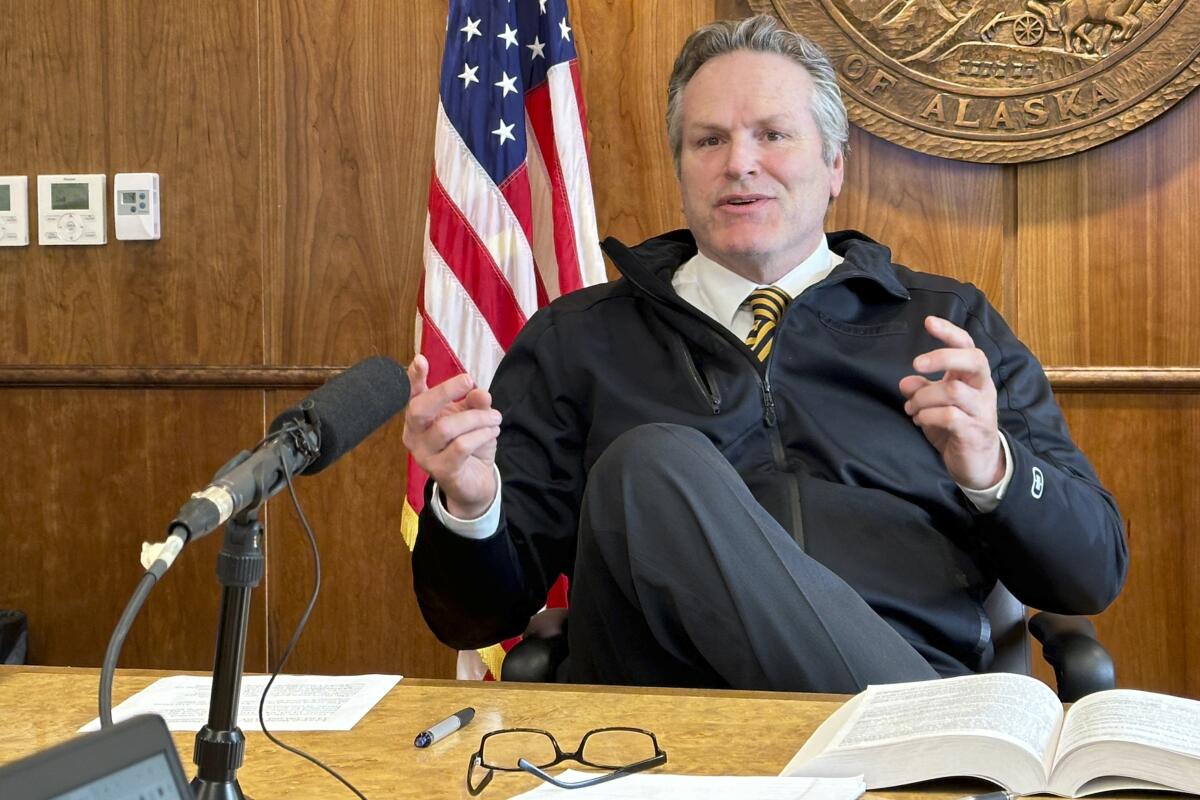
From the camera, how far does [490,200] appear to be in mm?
2574

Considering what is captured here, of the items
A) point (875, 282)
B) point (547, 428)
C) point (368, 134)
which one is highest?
point (368, 134)

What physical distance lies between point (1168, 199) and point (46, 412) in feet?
8.03

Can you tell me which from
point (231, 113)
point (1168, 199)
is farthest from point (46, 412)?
point (1168, 199)

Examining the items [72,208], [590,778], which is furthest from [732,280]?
[72,208]

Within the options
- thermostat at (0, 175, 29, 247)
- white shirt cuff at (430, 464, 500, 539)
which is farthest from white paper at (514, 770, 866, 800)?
thermostat at (0, 175, 29, 247)

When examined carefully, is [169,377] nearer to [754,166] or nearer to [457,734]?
[754,166]

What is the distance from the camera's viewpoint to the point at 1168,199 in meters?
2.60

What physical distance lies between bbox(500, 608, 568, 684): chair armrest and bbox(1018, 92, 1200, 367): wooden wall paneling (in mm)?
1449

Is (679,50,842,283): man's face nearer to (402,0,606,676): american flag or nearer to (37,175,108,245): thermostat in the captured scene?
(402,0,606,676): american flag

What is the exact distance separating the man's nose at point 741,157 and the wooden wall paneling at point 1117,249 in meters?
0.93

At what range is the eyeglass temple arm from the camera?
99 cm

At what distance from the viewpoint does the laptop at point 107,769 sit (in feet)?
1.77

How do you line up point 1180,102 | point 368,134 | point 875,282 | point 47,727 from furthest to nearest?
point 368,134 → point 1180,102 → point 875,282 → point 47,727

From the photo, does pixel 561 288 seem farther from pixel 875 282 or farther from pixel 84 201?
pixel 84 201
